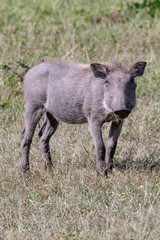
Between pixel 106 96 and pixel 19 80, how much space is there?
9.26ft

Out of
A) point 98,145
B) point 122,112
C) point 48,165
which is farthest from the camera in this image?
point 48,165

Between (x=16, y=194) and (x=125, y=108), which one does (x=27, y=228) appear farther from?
(x=125, y=108)

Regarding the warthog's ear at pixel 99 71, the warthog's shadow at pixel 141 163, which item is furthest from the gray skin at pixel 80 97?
the warthog's shadow at pixel 141 163

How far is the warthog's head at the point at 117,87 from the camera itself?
4742 millimetres

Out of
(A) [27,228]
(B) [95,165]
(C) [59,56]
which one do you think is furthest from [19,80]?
(A) [27,228]

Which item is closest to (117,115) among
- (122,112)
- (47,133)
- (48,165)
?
(122,112)

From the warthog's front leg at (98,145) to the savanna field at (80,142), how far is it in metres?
0.14

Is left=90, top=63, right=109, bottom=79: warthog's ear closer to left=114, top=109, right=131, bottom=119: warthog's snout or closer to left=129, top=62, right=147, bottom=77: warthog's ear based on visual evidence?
left=129, top=62, right=147, bottom=77: warthog's ear

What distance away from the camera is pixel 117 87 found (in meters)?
4.91

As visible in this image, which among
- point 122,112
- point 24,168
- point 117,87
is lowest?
point 24,168

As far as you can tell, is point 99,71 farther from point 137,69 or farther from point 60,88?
point 60,88

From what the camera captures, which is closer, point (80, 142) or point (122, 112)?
point (122, 112)

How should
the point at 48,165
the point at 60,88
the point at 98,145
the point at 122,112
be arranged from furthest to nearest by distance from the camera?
the point at 48,165 → the point at 60,88 → the point at 98,145 → the point at 122,112

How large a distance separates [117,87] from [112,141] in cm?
78
